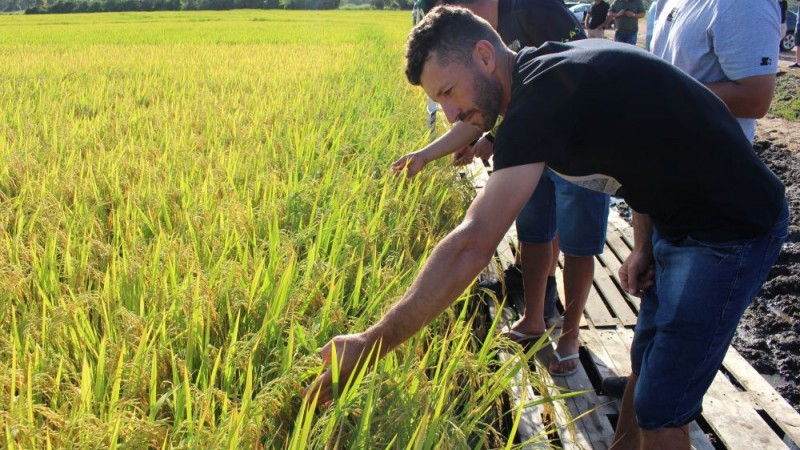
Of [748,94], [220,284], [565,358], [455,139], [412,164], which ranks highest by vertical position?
[748,94]

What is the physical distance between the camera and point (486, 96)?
137 cm

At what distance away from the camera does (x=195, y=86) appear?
595 cm

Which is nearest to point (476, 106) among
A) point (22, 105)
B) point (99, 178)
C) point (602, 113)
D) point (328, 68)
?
point (602, 113)

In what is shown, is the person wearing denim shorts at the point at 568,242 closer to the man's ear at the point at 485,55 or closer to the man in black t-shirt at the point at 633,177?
the man in black t-shirt at the point at 633,177

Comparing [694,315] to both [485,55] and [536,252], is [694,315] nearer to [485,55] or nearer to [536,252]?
[485,55]

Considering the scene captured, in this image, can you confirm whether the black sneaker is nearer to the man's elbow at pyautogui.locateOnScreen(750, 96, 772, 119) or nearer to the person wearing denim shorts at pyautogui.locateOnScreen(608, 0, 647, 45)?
the man's elbow at pyautogui.locateOnScreen(750, 96, 772, 119)

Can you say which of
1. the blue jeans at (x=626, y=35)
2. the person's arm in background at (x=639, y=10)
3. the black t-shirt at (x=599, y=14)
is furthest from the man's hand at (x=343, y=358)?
the black t-shirt at (x=599, y=14)

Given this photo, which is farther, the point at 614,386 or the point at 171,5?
the point at 171,5

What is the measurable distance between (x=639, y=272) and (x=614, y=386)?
50 cm

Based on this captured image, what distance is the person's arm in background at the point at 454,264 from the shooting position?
3.93 ft

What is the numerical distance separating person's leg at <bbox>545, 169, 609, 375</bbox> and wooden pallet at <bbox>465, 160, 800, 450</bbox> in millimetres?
112

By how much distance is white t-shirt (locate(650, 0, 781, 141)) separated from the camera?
175 centimetres

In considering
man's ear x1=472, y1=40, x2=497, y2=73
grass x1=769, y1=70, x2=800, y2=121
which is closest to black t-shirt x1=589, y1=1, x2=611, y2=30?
grass x1=769, y1=70, x2=800, y2=121

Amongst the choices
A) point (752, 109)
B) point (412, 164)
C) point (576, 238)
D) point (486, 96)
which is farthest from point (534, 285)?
point (486, 96)
